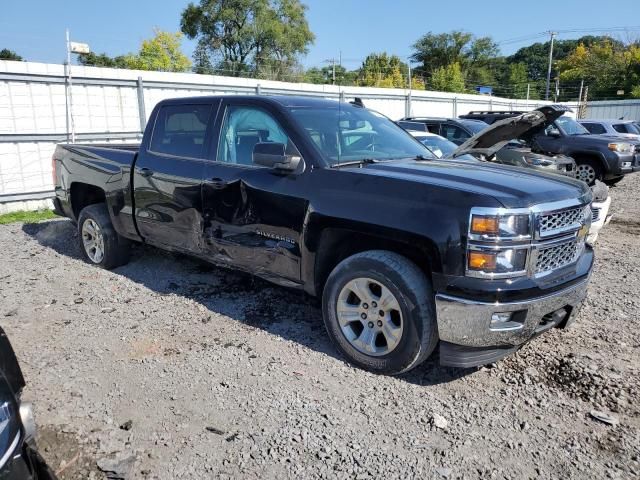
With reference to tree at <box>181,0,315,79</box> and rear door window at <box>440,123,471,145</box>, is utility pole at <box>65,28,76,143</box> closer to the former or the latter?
rear door window at <box>440,123,471,145</box>

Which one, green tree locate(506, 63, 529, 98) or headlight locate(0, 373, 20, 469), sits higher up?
green tree locate(506, 63, 529, 98)

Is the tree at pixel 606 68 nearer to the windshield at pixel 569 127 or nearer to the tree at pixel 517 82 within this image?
the tree at pixel 517 82

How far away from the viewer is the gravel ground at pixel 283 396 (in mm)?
2699

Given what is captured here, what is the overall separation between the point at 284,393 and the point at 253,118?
2254 mm

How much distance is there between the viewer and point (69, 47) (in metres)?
10.3

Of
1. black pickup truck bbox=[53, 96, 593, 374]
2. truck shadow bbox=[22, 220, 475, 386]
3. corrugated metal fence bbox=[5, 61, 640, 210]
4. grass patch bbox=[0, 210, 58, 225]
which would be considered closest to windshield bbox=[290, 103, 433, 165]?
black pickup truck bbox=[53, 96, 593, 374]

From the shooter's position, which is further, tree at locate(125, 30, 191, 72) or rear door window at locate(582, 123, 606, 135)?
tree at locate(125, 30, 191, 72)

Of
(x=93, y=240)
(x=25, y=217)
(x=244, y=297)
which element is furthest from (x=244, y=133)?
(x=25, y=217)

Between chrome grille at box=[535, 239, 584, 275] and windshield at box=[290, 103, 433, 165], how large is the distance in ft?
4.75

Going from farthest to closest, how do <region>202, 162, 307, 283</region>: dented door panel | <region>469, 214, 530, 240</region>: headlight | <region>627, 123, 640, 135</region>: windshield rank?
<region>627, 123, 640, 135</region>: windshield
<region>202, 162, 307, 283</region>: dented door panel
<region>469, 214, 530, 240</region>: headlight

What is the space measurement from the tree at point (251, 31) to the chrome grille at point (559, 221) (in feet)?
161

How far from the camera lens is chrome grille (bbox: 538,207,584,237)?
3145 mm

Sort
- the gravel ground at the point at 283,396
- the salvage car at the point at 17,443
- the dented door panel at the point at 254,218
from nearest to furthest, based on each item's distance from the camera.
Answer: the salvage car at the point at 17,443 < the gravel ground at the point at 283,396 < the dented door panel at the point at 254,218

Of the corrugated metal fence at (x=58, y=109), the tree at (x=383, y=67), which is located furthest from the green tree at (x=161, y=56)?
the corrugated metal fence at (x=58, y=109)
